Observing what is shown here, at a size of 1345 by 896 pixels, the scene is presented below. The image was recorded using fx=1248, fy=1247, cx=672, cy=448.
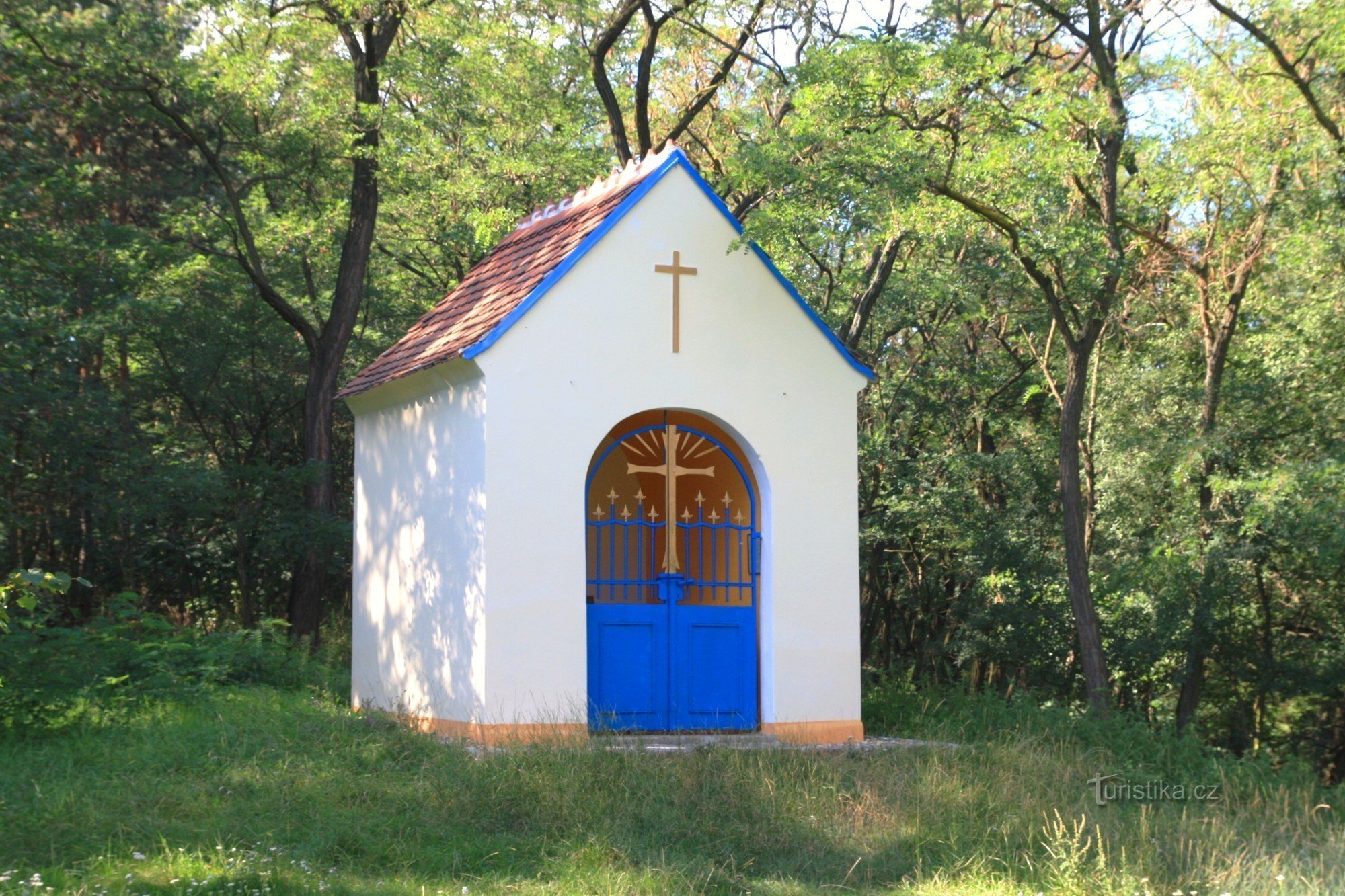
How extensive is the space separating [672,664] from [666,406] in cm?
212

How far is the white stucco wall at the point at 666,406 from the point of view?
9539mm

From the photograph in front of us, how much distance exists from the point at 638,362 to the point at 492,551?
76.8 inches

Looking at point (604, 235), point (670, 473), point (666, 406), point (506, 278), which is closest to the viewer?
point (604, 235)

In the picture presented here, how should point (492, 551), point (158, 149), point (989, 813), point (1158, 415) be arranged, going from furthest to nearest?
point (158, 149)
point (1158, 415)
point (492, 551)
point (989, 813)

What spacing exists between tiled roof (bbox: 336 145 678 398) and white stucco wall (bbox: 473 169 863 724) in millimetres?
345

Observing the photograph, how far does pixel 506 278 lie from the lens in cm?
1105

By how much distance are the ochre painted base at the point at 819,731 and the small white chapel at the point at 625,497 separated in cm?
2

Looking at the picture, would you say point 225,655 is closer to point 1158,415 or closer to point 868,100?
point 868,100

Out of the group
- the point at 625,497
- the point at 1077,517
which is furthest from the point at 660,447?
the point at 1077,517

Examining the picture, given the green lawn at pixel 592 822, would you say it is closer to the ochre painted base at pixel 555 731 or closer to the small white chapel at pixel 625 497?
the ochre painted base at pixel 555 731

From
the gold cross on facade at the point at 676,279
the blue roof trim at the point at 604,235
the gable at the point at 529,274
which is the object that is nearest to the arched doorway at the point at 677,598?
the gold cross on facade at the point at 676,279

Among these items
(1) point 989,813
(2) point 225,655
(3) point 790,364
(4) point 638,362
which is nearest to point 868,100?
(3) point 790,364

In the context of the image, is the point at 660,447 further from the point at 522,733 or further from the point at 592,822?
the point at 592,822

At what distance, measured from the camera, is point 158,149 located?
19.7 meters
